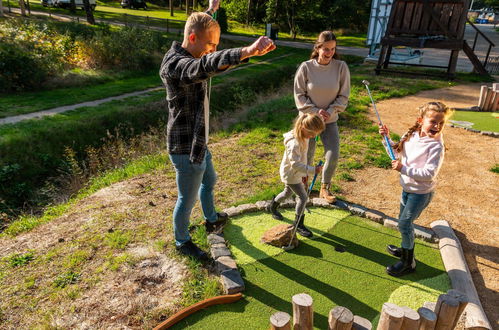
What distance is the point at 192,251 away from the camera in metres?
4.07

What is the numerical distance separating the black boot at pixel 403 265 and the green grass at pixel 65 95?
11182 mm

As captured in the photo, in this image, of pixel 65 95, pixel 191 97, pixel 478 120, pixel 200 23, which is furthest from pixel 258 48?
pixel 65 95

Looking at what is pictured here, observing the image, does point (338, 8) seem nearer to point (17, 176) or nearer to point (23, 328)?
point (17, 176)

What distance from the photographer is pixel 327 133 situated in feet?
16.1

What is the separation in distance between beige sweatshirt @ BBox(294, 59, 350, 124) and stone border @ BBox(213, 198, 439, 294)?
4.26 ft

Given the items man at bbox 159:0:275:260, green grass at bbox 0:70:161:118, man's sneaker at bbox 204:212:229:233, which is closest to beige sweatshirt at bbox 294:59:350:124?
man at bbox 159:0:275:260

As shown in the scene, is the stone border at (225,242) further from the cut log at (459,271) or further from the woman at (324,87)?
the woman at (324,87)

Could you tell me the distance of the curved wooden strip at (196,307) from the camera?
3225 millimetres

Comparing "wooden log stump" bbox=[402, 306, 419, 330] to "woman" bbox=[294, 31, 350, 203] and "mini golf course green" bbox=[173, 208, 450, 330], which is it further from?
"woman" bbox=[294, 31, 350, 203]

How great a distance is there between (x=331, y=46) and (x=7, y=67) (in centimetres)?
1297

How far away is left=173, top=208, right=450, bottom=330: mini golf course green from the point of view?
341 centimetres

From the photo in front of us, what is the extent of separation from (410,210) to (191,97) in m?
2.42

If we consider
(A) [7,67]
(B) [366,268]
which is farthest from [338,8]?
(B) [366,268]

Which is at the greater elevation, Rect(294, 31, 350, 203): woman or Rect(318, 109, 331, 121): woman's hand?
Rect(294, 31, 350, 203): woman
